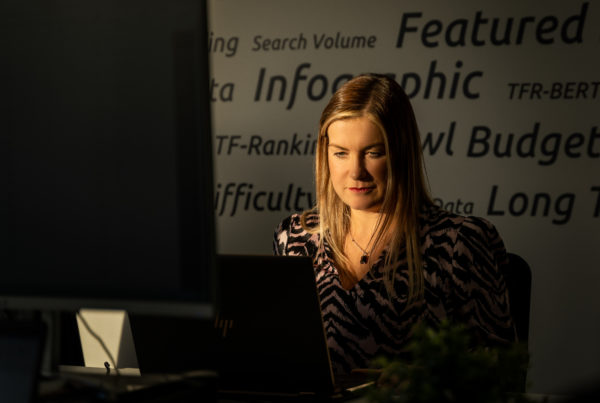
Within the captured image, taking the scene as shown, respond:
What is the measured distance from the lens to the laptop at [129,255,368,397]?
1227 mm

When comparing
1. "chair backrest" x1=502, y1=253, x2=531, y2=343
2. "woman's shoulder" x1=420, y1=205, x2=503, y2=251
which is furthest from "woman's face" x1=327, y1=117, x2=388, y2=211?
"chair backrest" x1=502, y1=253, x2=531, y2=343

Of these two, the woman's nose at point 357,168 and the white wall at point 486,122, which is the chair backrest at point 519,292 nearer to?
the woman's nose at point 357,168

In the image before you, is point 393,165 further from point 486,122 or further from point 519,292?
point 486,122

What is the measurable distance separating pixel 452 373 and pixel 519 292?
124 cm

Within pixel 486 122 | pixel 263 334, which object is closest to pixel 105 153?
pixel 263 334

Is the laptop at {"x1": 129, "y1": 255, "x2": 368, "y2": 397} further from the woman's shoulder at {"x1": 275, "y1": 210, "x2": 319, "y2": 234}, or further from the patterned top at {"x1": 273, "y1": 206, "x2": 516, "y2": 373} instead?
the woman's shoulder at {"x1": 275, "y1": 210, "x2": 319, "y2": 234}

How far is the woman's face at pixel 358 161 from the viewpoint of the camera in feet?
6.48

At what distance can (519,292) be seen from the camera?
1937 millimetres

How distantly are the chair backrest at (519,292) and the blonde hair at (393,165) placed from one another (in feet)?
0.80

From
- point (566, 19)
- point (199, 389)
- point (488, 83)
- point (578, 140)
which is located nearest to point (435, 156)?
point (488, 83)

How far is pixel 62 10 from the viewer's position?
2.93 ft

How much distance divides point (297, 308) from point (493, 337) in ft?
2.45

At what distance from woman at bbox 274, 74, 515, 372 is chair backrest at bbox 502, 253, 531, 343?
0.04 metres

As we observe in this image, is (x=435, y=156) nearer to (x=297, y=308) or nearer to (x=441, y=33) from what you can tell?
(x=441, y=33)
